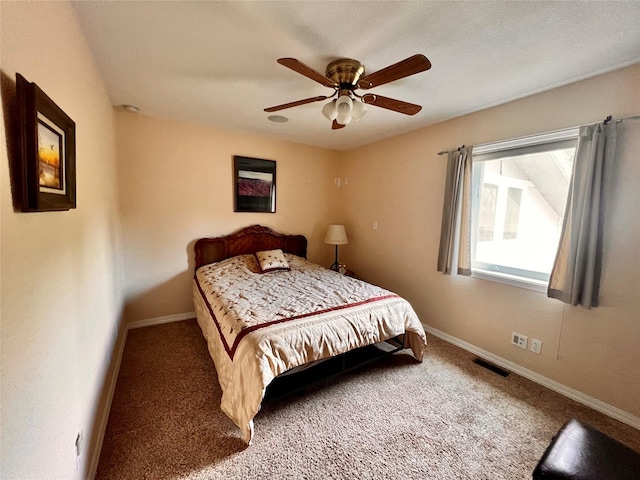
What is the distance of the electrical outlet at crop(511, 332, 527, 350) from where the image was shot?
7.58ft

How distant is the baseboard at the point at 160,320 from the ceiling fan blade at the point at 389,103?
316 cm

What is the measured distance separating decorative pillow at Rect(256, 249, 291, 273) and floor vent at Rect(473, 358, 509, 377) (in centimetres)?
223

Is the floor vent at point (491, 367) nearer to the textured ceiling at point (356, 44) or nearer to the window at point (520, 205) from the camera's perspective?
the window at point (520, 205)

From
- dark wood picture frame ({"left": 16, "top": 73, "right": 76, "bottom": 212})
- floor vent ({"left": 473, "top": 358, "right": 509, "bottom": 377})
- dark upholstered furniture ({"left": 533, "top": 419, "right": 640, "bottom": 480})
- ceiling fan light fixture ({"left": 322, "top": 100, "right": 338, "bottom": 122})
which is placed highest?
ceiling fan light fixture ({"left": 322, "top": 100, "right": 338, "bottom": 122})

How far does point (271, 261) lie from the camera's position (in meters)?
3.38

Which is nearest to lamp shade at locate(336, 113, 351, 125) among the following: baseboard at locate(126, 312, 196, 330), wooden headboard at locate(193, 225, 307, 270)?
wooden headboard at locate(193, 225, 307, 270)

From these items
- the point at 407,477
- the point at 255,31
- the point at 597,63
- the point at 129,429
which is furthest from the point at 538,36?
the point at 129,429

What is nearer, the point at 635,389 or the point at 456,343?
the point at 635,389

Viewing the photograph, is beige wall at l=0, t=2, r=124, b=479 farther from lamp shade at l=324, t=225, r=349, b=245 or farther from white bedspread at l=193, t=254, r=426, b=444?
lamp shade at l=324, t=225, r=349, b=245

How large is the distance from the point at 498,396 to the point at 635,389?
2.63ft

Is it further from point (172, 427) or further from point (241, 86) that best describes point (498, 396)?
point (241, 86)

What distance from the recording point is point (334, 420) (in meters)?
1.77

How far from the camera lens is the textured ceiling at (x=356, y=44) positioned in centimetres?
136

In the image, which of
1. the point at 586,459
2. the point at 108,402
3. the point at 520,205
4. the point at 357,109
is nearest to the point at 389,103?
the point at 357,109
